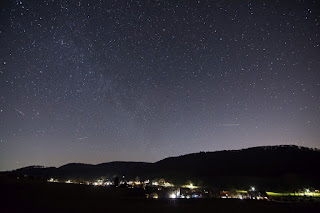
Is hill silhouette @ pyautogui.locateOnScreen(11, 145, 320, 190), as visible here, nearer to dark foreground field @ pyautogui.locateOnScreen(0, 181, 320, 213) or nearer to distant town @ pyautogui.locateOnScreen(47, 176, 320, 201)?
distant town @ pyautogui.locateOnScreen(47, 176, 320, 201)

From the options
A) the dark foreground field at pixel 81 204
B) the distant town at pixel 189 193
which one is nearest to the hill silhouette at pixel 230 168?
the distant town at pixel 189 193

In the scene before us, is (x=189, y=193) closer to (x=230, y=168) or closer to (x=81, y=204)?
(x=81, y=204)

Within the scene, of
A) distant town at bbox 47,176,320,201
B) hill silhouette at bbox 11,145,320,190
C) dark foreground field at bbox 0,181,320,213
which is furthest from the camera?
hill silhouette at bbox 11,145,320,190

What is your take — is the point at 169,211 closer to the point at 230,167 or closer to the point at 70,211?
the point at 70,211

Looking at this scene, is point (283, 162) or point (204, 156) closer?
point (283, 162)

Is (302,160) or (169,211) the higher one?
(302,160)

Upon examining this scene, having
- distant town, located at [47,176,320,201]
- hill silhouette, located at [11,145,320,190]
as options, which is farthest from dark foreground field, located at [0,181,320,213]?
hill silhouette, located at [11,145,320,190]

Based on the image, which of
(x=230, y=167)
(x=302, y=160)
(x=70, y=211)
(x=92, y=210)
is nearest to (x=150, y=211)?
(x=92, y=210)

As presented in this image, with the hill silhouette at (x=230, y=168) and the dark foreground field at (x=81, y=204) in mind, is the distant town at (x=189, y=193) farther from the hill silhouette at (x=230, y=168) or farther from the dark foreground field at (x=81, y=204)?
the hill silhouette at (x=230, y=168)
